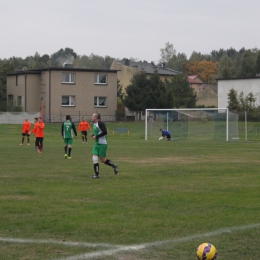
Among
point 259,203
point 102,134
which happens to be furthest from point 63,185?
point 259,203

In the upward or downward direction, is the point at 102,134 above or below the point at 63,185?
above

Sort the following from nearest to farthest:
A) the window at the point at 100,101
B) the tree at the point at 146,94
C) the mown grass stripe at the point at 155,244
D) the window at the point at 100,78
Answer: the mown grass stripe at the point at 155,244
the tree at the point at 146,94
the window at the point at 100,101
the window at the point at 100,78

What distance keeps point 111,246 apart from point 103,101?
6684 centimetres

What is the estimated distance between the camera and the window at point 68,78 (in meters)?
71.3

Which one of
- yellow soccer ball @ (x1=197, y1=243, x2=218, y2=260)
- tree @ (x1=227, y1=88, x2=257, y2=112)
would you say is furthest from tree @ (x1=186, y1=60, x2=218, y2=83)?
yellow soccer ball @ (x1=197, y1=243, x2=218, y2=260)

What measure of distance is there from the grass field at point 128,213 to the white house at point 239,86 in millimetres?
58244

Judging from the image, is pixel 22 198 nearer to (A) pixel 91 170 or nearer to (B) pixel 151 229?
(B) pixel 151 229

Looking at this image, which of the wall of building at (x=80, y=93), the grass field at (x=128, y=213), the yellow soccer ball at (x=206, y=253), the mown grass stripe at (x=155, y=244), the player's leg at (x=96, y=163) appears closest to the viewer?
the yellow soccer ball at (x=206, y=253)

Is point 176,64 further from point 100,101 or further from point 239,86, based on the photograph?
point 100,101

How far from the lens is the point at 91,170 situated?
60.4 ft

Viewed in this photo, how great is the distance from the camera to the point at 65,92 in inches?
2805

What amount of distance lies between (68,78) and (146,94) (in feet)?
32.2

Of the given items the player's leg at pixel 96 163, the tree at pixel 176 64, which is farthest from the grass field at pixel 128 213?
the tree at pixel 176 64

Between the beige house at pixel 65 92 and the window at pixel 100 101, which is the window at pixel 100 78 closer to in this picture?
the beige house at pixel 65 92
